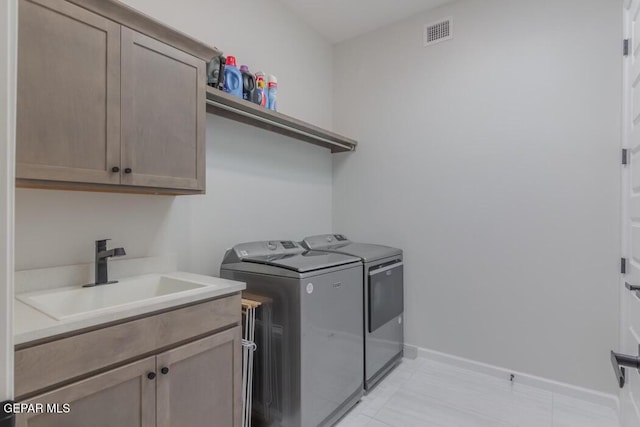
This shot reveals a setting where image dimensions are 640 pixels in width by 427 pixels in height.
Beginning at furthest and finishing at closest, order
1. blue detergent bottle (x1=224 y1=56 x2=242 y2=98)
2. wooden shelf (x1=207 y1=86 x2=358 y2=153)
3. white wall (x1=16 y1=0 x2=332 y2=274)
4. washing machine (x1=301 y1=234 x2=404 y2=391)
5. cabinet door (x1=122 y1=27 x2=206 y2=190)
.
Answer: washing machine (x1=301 y1=234 x2=404 y2=391)
blue detergent bottle (x1=224 y1=56 x2=242 y2=98)
wooden shelf (x1=207 y1=86 x2=358 y2=153)
white wall (x1=16 y1=0 x2=332 y2=274)
cabinet door (x1=122 y1=27 x2=206 y2=190)

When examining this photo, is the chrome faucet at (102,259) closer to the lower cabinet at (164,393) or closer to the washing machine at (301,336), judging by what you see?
the lower cabinet at (164,393)

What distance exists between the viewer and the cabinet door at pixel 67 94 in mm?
1159

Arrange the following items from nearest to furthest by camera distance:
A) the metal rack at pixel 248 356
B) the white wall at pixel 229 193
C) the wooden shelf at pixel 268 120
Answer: the white wall at pixel 229 193 < the metal rack at pixel 248 356 < the wooden shelf at pixel 268 120

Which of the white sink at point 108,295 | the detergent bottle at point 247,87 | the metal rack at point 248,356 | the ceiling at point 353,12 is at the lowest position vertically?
the metal rack at point 248,356

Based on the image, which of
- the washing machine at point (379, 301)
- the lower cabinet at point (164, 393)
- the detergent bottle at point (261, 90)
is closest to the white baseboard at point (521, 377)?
the washing machine at point (379, 301)

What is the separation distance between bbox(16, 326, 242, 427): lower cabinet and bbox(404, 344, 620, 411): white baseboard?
5.93ft

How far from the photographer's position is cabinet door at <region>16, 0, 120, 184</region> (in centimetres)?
116

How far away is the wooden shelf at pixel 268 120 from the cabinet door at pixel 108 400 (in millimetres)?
1416

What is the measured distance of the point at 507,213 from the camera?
247cm

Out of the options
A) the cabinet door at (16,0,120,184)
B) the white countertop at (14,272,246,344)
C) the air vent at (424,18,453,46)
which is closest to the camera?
the white countertop at (14,272,246,344)

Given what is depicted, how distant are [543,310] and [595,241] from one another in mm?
589

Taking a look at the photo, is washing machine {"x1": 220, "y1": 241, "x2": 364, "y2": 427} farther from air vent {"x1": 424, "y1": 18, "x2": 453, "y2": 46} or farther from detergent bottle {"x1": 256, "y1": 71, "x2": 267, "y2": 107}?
air vent {"x1": 424, "y1": 18, "x2": 453, "y2": 46}

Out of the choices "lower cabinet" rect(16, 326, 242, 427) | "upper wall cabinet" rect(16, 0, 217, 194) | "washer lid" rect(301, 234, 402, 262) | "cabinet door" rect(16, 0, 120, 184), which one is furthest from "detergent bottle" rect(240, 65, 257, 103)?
"lower cabinet" rect(16, 326, 242, 427)

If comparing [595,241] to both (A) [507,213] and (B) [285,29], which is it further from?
(B) [285,29]
